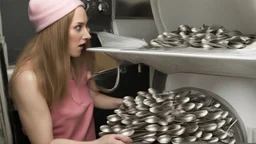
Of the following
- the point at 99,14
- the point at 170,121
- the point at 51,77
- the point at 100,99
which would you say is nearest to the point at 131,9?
the point at 99,14

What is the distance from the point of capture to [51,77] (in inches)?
39.7

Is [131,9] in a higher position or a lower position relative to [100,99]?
higher

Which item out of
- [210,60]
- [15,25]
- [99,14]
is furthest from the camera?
[99,14]

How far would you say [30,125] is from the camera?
0.98 m

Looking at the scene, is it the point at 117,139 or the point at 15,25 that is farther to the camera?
the point at 15,25

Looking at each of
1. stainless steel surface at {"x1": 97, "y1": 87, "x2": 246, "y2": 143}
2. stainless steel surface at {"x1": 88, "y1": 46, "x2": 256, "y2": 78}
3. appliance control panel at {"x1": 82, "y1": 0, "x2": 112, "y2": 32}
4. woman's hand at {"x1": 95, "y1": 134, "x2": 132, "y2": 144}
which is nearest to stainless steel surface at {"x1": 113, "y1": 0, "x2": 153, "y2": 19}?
appliance control panel at {"x1": 82, "y1": 0, "x2": 112, "y2": 32}

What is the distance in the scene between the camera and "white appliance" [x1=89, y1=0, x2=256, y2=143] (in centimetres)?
88

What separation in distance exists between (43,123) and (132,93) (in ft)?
1.70

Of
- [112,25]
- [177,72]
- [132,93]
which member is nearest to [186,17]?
[177,72]

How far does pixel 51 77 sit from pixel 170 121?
35 centimetres

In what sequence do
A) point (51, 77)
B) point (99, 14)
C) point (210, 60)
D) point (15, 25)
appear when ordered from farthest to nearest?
1. point (99, 14)
2. point (15, 25)
3. point (51, 77)
4. point (210, 60)

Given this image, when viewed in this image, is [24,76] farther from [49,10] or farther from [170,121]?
[170,121]

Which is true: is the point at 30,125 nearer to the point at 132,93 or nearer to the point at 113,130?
the point at 113,130

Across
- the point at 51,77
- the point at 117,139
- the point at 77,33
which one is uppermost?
the point at 77,33
